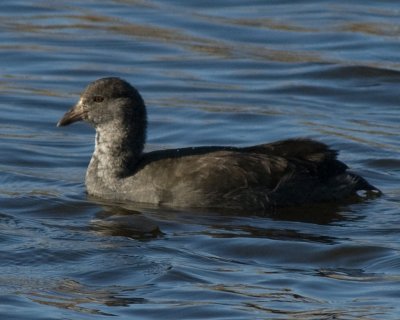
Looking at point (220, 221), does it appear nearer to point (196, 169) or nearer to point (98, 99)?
point (196, 169)

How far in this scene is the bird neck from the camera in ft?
48.7

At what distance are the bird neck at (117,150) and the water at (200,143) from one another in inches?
15.6

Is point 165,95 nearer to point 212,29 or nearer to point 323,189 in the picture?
point 212,29

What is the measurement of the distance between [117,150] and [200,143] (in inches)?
99.4

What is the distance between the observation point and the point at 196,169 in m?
14.4

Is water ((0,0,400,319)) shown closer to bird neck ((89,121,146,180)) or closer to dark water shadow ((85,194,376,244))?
dark water shadow ((85,194,376,244))

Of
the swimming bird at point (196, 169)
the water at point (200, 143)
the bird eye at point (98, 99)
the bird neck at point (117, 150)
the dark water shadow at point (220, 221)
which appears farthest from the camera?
the bird eye at point (98, 99)

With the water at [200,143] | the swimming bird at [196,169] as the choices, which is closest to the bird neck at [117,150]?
the swimming bird at [196,169]

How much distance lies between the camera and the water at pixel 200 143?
11.4 meters

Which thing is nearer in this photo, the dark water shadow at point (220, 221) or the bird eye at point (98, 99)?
the dark water shadow at point (220, 221)

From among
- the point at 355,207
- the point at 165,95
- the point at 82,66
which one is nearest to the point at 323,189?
the point at 355,207

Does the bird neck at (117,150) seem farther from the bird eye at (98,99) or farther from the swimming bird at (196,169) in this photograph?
the bird eye at (98,99)

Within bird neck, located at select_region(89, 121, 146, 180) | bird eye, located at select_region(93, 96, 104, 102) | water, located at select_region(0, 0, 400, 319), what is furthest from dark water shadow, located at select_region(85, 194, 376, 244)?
bird eye, located at select_region(93, 96, 104, 102)

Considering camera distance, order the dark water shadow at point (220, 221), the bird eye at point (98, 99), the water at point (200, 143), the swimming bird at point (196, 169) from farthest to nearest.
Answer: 1. the bird eye at point (98, 99)
2. the swimming bird at point (196, 169)
3. the dark water shadow at point (220, 221)
4. the water at point (200, 143)
